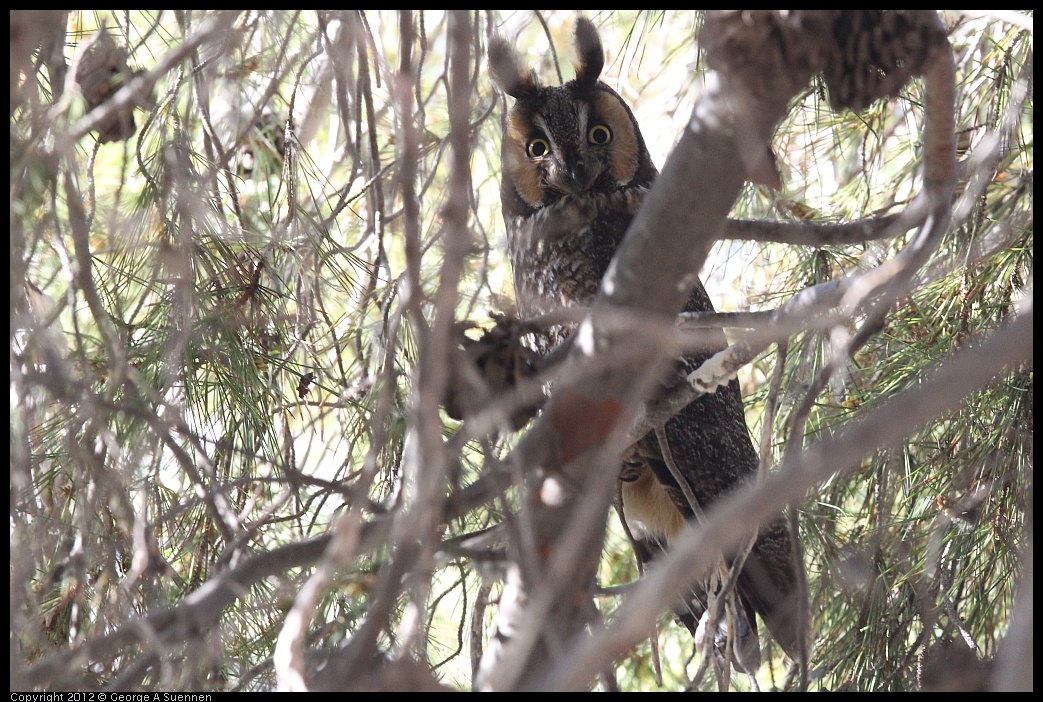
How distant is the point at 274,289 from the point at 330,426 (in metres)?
0.94

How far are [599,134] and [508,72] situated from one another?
0.27 meters

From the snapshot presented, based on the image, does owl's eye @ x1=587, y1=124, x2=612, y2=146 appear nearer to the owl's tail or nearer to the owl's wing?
the owl's wing

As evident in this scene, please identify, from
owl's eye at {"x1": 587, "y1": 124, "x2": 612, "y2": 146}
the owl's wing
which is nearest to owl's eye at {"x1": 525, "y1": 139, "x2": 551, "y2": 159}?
owl's eye at {"x1": 587, "y1": 124, "x2": 612, "y2": 146}

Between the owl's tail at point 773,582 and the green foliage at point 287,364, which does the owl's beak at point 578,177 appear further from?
the owl's tail at point 773,582

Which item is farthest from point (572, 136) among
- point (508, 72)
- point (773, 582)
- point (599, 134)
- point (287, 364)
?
point (773, 582)

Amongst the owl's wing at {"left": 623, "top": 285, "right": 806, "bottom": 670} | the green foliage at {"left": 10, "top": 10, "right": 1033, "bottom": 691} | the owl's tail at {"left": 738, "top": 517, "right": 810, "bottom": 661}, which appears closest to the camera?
the green foliage at {"left": 10, "top": 10, "right": 1033, "bottom": 691}

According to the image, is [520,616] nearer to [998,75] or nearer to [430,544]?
[430,544]

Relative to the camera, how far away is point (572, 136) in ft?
6.72

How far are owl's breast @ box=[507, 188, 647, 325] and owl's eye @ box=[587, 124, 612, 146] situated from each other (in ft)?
0.40

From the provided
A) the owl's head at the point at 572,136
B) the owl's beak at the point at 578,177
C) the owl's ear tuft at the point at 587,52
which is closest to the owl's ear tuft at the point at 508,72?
the owl's head at the point at 572,136

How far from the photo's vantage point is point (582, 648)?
2.32 ft

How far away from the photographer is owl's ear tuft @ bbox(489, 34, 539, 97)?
6.13ft

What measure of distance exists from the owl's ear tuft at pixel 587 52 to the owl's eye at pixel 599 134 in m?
0.11
